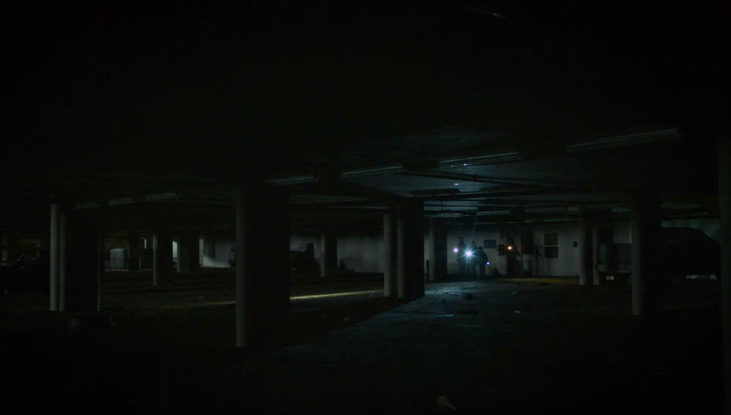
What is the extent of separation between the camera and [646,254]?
17.4m

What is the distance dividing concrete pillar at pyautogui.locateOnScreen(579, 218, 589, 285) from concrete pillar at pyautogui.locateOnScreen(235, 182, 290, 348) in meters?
19.0

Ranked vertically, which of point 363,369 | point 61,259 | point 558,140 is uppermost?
point 558,140

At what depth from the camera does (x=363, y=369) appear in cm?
1061

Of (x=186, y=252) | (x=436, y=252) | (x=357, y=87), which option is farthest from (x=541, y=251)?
(x=357, y=87)

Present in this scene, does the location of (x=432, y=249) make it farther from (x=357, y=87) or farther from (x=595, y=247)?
(x=357, y=87)

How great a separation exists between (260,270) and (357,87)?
742 cm

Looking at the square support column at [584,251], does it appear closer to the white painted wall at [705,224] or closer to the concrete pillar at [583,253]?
the concrete pillar at [583,253]

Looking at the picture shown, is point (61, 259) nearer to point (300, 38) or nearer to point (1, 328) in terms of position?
point (1, 328)

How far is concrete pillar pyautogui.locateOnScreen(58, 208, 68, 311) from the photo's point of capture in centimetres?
2012

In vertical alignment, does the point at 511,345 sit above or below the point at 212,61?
below

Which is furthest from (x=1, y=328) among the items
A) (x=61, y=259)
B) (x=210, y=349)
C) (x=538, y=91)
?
(x=538, y=91)

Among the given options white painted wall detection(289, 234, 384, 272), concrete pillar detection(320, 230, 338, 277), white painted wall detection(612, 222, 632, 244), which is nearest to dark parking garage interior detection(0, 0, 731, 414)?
white painted wall detection(612, 222, 632, 244)

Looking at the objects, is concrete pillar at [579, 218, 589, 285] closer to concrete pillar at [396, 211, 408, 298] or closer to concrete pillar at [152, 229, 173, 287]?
concrete pillar at [396, 211, 408, 298]

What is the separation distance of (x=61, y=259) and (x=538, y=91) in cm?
1779
